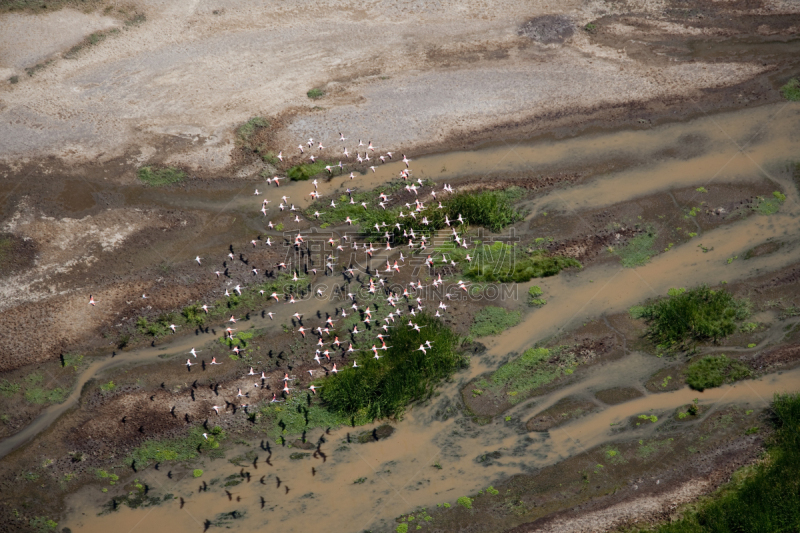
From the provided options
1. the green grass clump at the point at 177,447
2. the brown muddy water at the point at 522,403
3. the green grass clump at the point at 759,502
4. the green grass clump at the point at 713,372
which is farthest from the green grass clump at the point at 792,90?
the green grass clump at the point at 177,447

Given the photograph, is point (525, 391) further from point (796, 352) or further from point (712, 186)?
point (712, 186)

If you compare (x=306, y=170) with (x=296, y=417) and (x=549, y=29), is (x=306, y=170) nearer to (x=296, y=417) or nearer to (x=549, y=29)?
(x=296, y=417)

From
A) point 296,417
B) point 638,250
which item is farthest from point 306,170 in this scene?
point 638,250

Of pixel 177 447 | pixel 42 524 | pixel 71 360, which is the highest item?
pixel 71 360

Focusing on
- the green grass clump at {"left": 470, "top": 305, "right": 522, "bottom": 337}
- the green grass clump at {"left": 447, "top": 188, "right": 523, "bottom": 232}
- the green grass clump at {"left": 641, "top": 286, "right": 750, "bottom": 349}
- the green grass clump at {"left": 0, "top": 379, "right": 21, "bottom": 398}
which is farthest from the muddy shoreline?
the green grass clump at {"left": 447, "top": 188, "right": 523, "bottom": 232}

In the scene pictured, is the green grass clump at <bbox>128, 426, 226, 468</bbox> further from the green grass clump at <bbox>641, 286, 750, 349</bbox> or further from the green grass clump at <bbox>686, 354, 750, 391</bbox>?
the green grass clump at <bbox>686, 354, 750, 391</bbox>

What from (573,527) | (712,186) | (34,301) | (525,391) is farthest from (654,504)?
(34,301)

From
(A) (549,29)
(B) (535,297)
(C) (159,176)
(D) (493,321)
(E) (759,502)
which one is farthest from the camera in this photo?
(A) (549,29)
